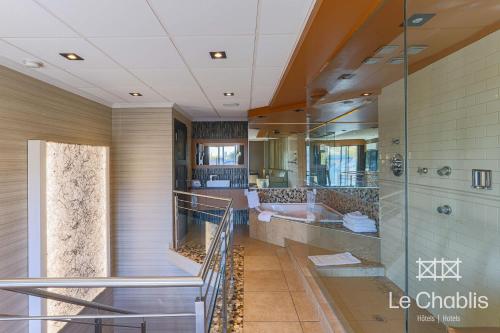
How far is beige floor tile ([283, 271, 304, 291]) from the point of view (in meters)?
3.18

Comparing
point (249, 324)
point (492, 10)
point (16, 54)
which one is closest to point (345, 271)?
point (249, 324)

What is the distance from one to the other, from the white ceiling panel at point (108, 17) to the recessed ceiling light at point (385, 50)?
1.65 m

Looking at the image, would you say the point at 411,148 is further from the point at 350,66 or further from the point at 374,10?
the point at 374,10

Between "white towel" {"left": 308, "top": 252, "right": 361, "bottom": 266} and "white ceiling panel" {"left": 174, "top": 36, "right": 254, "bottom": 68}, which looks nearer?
"white ceiling panel" {"left": 174, "top": 36, "right": 254, "bottom": 68}

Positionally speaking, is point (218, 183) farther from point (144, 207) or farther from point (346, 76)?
point (346, 76)

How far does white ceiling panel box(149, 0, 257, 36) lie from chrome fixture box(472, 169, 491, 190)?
Result: 201cm

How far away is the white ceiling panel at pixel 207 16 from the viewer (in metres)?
1.61

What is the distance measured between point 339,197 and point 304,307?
2.03 meters

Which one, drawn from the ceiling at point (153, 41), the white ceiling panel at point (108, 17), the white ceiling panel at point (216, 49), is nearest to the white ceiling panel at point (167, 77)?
the ceiling at point (153, 41)

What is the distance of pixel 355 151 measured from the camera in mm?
4035

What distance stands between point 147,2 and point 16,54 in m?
1.52

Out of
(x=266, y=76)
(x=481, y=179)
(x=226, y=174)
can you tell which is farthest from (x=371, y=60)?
(x=226, y=174)

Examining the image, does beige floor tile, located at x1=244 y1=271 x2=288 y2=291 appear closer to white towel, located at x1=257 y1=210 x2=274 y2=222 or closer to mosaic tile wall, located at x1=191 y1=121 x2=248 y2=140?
white towel, located at x1=257 y1=210 x2=274 y2=222

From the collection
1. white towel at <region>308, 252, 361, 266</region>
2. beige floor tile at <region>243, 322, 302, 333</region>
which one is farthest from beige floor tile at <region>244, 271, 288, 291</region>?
beige floor tile at <region>243, 322, 302, 333</region>
